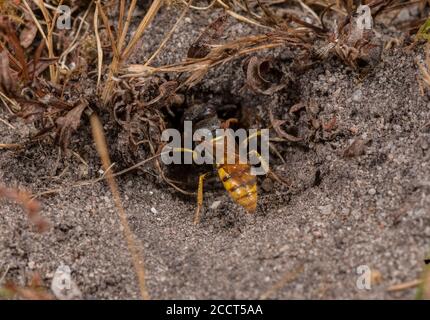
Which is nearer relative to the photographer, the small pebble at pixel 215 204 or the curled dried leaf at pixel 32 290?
the curled dried leaf at pixel 32 290

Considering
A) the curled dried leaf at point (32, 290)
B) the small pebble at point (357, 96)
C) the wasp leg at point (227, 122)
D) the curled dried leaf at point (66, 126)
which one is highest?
the wasp leg at point (227, 122)

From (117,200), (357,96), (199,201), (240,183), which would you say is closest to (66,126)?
(117,200)

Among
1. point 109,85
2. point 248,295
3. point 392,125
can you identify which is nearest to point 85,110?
point 109,85

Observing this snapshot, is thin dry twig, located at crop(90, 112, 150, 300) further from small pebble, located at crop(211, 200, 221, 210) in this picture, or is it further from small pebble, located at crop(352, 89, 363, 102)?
small pebble, located at crop(352, 89, 363, 102)

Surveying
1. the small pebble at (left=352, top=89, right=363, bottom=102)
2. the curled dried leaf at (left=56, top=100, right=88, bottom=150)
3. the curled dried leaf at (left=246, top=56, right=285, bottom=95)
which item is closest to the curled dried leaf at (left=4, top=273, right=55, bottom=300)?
the curled dried leaf at (left=56, top=100, right=88, bottom=150)

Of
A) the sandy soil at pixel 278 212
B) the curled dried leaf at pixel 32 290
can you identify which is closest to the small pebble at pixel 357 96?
the sandy soil at pixel 278 212

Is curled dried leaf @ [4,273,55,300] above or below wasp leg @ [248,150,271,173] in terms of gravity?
below

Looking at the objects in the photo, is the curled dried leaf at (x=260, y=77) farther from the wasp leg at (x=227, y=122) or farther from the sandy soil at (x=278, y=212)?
the wasp leg at (x=227, y=122)

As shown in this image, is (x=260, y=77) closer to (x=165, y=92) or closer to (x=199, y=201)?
(x=165, y=92)
